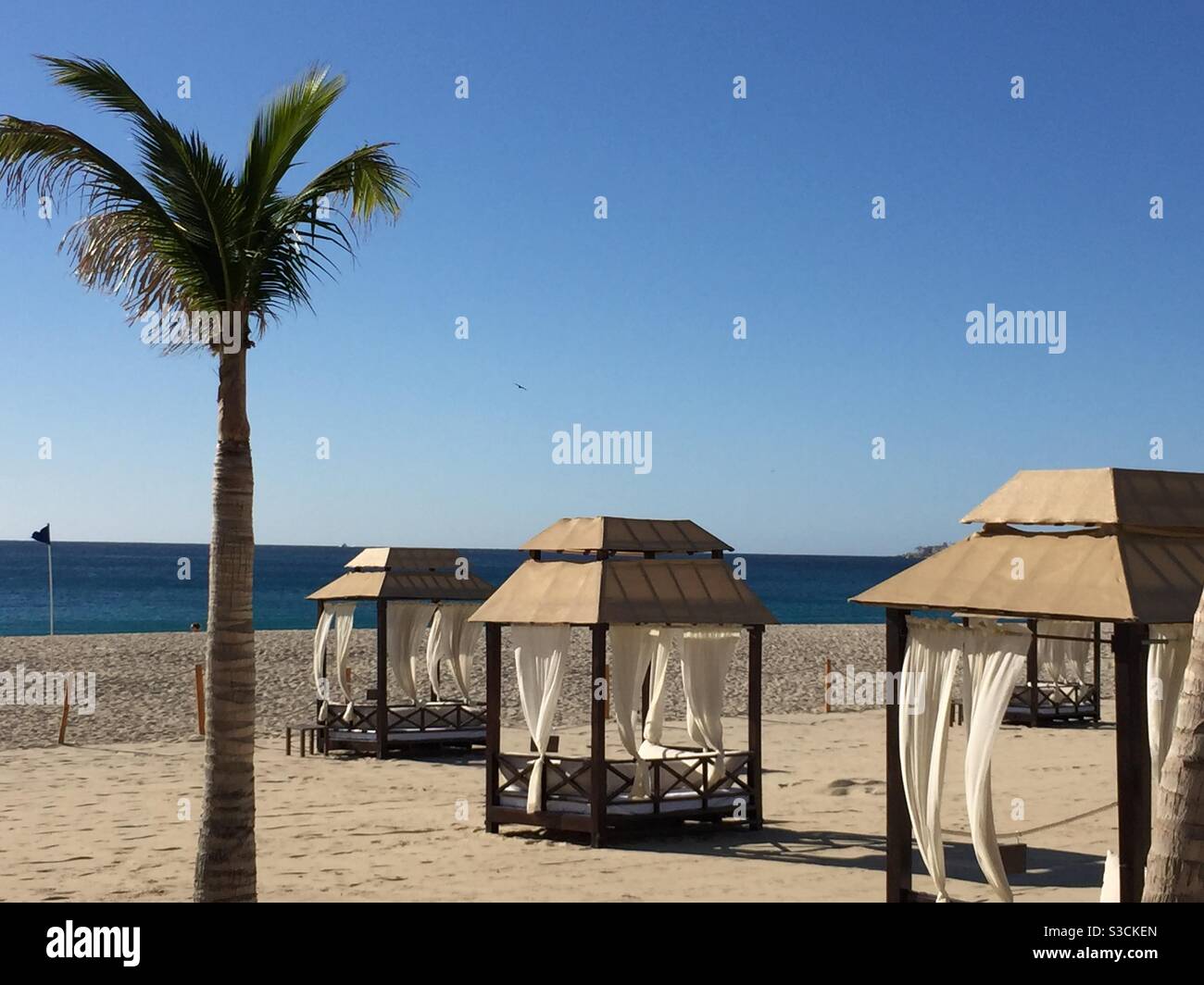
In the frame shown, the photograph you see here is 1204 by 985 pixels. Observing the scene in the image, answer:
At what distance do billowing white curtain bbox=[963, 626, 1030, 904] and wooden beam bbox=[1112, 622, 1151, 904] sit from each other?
0.79m

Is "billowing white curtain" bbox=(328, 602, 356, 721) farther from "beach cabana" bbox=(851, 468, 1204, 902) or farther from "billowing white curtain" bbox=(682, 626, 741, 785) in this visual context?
"beach cabana" bbox=(851, 468, 1204, 902)

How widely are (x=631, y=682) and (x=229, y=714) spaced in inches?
271

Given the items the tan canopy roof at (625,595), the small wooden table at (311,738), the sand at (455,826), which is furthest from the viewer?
the small wooden table at (311,738)

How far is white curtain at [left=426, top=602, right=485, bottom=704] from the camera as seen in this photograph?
23.5 metres

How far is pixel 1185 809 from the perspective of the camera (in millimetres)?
5797

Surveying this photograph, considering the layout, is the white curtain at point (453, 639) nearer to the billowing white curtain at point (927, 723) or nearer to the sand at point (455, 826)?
the sand at point (455, 826)

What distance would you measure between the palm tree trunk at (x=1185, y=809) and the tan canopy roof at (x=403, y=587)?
16.9 metres

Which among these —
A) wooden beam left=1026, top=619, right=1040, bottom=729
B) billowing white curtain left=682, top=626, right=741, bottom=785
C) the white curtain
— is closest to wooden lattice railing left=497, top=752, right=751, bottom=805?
billowing white curtain left=682, top=626, right=741, bottom=785

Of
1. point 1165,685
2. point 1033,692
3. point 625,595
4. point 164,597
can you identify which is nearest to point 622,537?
point 625,595

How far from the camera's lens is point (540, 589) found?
1497 centimetres

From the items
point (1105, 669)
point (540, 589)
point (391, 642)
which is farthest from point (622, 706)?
point (1105, 669)

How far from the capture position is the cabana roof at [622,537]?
15.0m

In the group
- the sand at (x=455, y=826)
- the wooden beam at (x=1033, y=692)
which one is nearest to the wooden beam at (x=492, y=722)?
the sand at (x=455, y=826)

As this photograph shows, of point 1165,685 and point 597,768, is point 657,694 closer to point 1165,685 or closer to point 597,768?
point 597,768
